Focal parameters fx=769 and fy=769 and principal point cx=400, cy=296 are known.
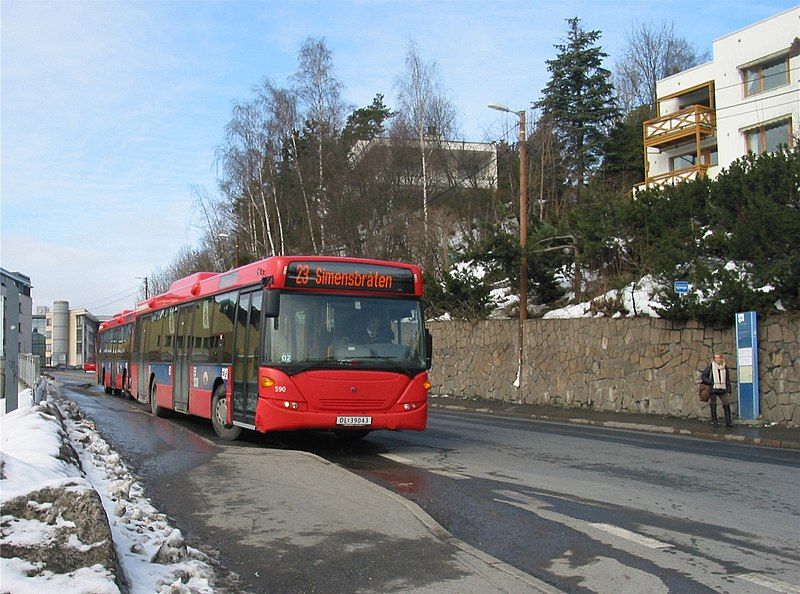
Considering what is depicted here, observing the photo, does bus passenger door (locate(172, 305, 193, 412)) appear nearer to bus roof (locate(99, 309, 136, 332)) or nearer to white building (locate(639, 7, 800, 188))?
bus roof (locate(99, 309, 136, 332))

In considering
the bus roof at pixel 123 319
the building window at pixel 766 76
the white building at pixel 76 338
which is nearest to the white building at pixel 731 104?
the building window at pixel 766 76

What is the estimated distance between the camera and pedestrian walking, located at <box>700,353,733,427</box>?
18422mm

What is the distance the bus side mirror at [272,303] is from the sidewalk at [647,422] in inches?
411

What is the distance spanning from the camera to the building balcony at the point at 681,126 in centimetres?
3853

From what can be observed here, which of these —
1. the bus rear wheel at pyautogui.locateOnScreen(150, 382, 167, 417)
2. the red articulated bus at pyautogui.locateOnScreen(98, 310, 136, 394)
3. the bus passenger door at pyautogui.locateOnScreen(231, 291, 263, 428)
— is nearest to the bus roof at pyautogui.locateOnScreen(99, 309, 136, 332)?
the red articulated bus at pyautogui.locateOnScreen(98, 310, 136, 394)

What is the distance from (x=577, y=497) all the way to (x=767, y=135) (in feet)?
103

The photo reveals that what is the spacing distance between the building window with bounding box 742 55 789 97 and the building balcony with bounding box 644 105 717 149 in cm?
263

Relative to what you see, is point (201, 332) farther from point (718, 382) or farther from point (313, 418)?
point (718, 382)

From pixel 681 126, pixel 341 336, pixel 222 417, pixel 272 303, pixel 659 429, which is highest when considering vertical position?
pixel 681 126

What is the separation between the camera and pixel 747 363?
18703mm

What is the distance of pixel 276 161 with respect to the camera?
4784 centimetres

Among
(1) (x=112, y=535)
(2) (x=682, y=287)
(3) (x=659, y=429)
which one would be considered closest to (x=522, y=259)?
(2) (x=682, y=287)

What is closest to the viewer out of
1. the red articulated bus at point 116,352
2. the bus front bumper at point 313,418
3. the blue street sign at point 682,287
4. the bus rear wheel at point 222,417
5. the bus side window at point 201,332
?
the bus front bumper at point 313,418

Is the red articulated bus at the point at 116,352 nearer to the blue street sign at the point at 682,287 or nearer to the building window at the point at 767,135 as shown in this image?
the blue street sign at the point at 682,287
